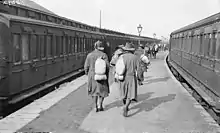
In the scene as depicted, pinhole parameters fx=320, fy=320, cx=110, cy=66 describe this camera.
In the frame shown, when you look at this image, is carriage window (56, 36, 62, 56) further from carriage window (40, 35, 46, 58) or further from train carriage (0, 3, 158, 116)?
carriage window (40, 35, 46, 58)

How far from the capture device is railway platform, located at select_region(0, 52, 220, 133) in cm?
639

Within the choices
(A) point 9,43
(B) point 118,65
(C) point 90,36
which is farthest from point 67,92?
(C) point 90,36

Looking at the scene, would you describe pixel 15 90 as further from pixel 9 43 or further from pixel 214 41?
pixel 214 41

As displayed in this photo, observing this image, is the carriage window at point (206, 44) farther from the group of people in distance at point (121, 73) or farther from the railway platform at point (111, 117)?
the group of people in distance at point (121, 73)

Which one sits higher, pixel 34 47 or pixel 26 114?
pixel 34 47

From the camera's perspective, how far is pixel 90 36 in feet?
70.6

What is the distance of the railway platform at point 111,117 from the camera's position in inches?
251

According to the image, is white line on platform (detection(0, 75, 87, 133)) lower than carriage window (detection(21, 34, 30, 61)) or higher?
lower

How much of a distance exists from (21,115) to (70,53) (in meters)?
9.23

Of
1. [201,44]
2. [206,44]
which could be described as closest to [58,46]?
[201,44]

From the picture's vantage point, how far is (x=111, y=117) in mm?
7340

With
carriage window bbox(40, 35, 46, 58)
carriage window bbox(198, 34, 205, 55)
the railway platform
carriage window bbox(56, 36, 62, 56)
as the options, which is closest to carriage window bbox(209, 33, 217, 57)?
the railway platform

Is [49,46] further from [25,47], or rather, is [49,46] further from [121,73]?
[121,73]

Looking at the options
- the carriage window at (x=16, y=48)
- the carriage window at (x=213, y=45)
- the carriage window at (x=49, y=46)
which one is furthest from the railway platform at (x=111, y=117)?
the carriage window at (x=49, y=46)
